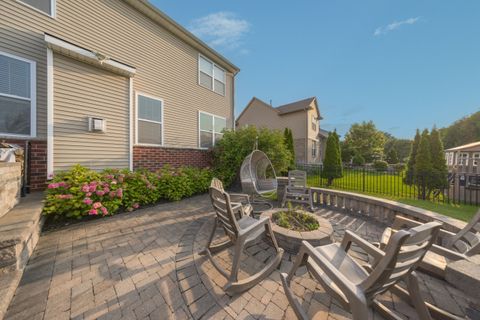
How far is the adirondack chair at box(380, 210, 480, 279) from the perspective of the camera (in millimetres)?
1876

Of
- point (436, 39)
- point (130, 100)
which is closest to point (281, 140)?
point (130, 100)

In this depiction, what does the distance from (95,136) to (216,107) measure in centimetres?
537

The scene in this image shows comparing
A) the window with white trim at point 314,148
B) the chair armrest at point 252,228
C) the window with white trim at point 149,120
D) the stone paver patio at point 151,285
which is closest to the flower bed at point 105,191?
the stone paver patio at point 151,285

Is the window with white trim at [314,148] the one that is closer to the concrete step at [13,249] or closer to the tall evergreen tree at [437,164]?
the tall evergreen tree at [437,164]

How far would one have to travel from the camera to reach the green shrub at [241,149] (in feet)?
25.7

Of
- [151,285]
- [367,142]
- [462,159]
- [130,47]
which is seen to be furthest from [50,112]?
[367,142]

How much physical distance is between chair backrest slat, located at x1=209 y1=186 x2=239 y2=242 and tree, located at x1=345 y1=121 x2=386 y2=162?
1251 inches

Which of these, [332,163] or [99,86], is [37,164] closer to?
[99,86]

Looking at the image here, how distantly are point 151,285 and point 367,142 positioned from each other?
34645mm

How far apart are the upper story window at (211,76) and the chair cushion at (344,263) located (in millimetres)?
8390

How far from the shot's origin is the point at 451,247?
2277mm

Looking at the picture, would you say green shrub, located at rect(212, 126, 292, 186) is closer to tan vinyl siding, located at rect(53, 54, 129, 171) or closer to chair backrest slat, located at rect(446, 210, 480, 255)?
tan vinyl siding, located at rect(53, 54, 129, 171)

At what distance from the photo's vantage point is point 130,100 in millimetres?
5773

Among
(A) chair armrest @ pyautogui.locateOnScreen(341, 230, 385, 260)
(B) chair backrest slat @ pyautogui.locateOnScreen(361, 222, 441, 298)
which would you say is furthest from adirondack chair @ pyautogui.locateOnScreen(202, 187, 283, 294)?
(B) chair backrest slat @ pyautogui.locateOnScreen(361, 222, 441, 298)
